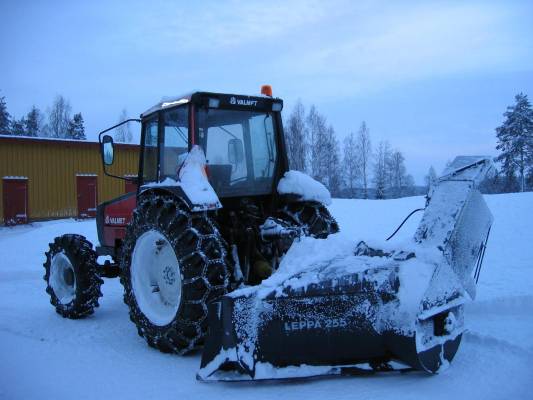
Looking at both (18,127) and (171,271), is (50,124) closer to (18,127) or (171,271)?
(18,127)

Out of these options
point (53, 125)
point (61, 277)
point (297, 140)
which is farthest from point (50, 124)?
point (61, 277)

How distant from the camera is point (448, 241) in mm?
3227

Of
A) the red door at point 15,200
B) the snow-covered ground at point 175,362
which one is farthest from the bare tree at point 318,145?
the snow-covered ground at point 175,362

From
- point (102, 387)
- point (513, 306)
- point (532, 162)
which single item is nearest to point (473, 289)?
point (513, 306)

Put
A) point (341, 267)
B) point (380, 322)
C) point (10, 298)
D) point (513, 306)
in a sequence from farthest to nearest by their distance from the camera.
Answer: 1. point (10, 298)
2. point (513, 306)
3. point (341, 267)
4. point (380, 322)

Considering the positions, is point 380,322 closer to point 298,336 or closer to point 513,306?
point 298,336

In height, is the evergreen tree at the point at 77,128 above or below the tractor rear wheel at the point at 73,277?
above

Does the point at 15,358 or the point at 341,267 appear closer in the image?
the point at 341,267

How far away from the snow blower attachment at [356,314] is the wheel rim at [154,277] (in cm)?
109

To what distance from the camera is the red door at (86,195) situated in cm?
2248

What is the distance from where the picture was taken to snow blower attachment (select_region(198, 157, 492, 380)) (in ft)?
9.83

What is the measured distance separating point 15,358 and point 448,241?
3.53 meters

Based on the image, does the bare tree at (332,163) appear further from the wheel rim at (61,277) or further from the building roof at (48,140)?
the wheel rim at (61,277)

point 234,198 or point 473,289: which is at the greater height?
point 234,198
